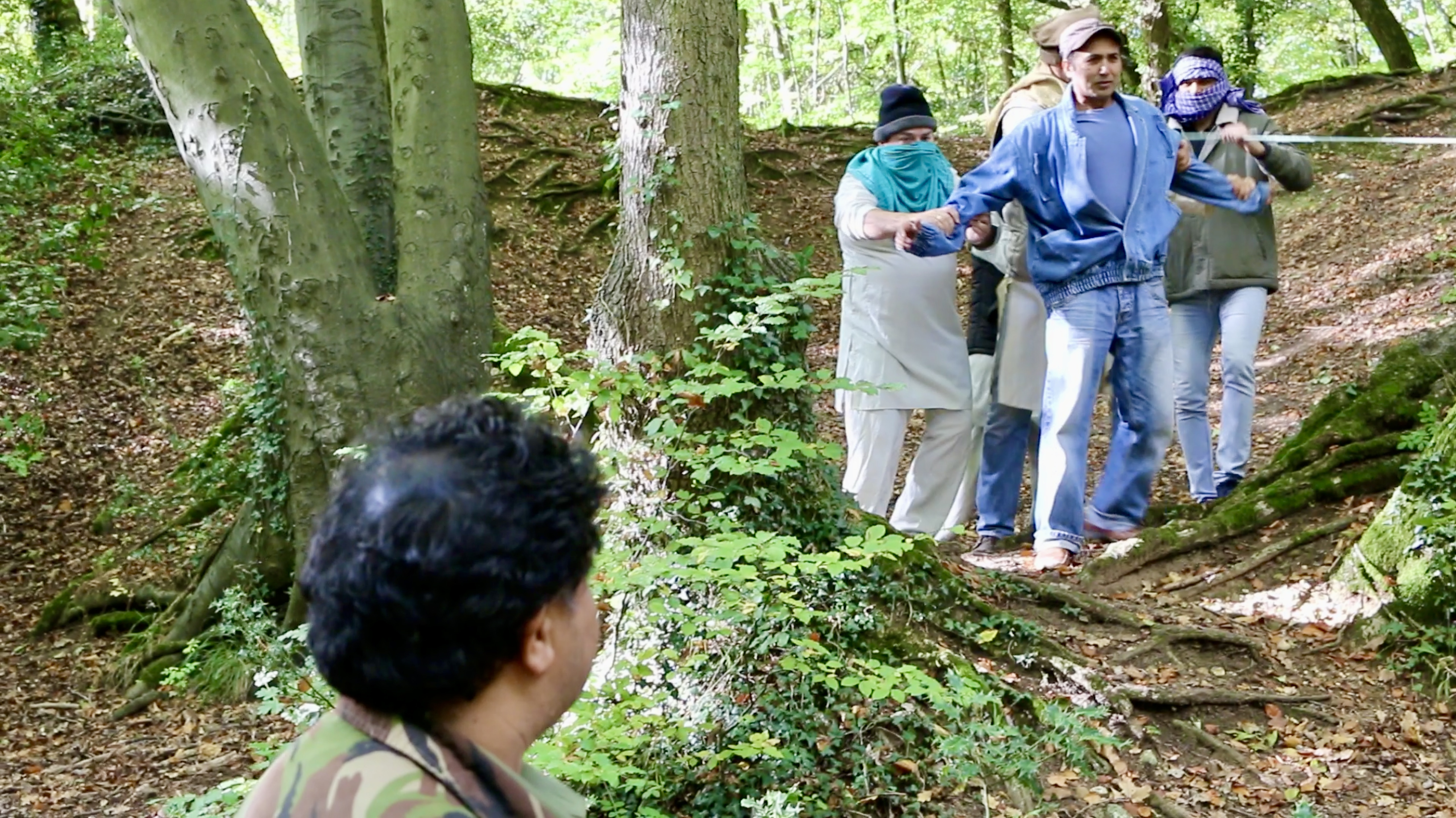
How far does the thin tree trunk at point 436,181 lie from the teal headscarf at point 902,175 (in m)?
1.80

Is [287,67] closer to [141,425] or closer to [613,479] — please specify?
[141,425]

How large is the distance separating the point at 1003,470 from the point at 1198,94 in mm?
1985

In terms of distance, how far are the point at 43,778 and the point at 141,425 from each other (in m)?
4.26

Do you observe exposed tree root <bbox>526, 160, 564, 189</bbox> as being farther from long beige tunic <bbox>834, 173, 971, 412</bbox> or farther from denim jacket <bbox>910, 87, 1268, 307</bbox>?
denim jacket <bbox>910, 87, 1268, 307</bbox>

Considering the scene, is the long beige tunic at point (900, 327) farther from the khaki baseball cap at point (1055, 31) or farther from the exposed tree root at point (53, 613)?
the exposed tree root at point (53, 613)

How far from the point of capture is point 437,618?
4.11ft

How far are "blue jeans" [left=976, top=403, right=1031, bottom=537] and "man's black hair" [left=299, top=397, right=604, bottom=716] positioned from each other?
4.79 m

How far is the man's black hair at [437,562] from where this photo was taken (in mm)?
1243

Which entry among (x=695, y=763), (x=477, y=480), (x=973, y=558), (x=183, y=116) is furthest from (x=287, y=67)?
(x=477, y=480)

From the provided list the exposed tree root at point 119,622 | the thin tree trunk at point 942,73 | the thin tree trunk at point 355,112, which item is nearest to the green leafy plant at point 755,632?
the thin tree trunk at point 355,112

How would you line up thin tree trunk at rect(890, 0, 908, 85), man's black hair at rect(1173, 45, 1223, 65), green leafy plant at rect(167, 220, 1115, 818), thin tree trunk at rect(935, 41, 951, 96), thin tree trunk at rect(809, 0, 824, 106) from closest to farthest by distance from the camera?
green leafy plant at rect(167, 220, 1115, 818) < man's black hair at rect(1173, 45, 1223, 65) < thin tree trunk at rect(890, 0, 908, 85) < thin tree trunk at rect(809, 0, 824, 106) < thin tree trunk at rect(935, 41, 951, 96)

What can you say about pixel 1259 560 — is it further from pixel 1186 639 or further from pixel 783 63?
pixel 783 63

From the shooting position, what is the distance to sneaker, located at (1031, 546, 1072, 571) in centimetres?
542

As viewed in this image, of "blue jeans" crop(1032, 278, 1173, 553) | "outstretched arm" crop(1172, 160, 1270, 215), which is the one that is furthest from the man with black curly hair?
"outstretched arm" crop(1172, 160, 1270, 215)
